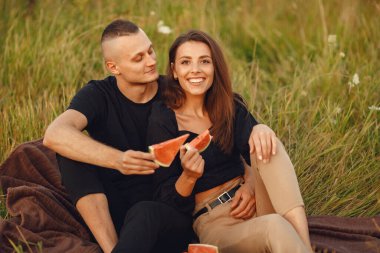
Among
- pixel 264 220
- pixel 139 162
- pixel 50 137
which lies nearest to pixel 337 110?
pixel 264 220

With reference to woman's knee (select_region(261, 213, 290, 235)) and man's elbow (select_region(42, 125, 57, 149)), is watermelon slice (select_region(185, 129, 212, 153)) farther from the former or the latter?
man's elbow (select_region(42, 125, 57, 149))

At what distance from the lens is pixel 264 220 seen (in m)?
4.05

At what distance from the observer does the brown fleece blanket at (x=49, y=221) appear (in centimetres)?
454

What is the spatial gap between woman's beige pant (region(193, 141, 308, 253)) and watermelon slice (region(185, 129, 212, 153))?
13.7 inches

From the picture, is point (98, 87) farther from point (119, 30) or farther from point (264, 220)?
point (264, 220)

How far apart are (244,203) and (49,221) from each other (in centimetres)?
136

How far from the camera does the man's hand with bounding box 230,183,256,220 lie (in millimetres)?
4410

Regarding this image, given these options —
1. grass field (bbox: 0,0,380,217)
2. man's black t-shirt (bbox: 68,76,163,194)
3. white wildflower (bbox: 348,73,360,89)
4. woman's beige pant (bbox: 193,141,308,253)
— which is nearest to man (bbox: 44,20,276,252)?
man's black t-shirt (bbox: 68,76,163,194)

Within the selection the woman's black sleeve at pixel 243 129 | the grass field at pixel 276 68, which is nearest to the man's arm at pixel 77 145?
the woman's black sleeve at pixel 243 129

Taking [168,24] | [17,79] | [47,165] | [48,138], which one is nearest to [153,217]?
[48,138]

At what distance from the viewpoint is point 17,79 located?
22.5 ft

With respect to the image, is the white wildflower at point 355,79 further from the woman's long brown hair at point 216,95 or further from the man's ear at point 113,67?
the man's ear at point 113,67

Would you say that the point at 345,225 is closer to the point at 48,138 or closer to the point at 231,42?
the point at 48,138

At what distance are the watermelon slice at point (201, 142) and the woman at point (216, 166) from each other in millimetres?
79
